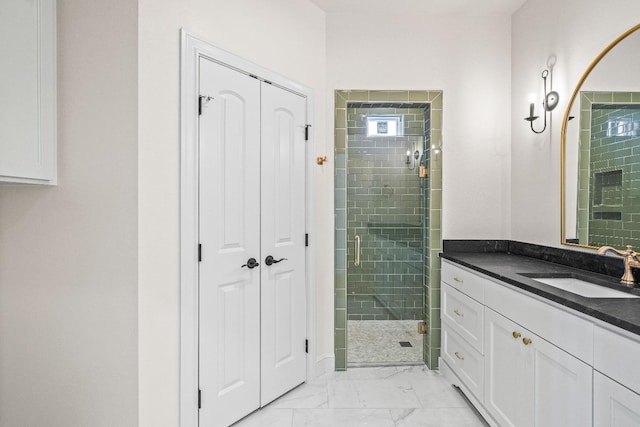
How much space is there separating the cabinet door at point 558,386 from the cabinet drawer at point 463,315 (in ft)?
1.72

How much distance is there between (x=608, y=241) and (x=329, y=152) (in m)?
1.89

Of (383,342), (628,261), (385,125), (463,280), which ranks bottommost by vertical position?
(383,342)

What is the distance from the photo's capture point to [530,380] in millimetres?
1771

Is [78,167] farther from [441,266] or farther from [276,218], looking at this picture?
[441,266]

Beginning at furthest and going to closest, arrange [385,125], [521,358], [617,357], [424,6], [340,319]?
[385,125] → [340,319] → [424,6] → [521,358] → [617,357]

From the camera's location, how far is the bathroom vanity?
1288 millimetres

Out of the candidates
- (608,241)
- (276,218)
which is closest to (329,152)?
(276,218)

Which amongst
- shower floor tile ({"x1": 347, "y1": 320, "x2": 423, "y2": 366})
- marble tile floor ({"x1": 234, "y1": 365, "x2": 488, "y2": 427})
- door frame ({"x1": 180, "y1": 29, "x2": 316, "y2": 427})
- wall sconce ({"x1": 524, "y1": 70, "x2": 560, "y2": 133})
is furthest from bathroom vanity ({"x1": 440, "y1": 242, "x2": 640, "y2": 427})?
door frame ({"x1": 180, "y1": 29, "x2": 316, "y2": 427})

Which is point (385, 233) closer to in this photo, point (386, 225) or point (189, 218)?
point (386, 225)

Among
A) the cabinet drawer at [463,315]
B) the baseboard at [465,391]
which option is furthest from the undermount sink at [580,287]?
the baseboard at [465,391]

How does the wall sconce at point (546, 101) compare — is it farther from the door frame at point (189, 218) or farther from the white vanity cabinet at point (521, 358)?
the door frame at point (189, 218)

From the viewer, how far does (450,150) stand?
122 inches

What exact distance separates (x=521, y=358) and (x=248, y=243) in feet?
5.20

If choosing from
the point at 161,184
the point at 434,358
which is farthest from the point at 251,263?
the point at 434,358
